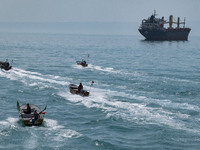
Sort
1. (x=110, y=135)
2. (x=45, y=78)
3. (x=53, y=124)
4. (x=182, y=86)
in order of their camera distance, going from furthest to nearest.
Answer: (x=45, y=78) < (x=182, y=86) < (x=53, y=124) < (x=110, y=135)

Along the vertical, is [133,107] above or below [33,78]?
below

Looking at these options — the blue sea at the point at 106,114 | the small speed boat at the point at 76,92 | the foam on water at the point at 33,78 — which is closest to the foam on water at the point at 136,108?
the blue sea at the point at 106,114

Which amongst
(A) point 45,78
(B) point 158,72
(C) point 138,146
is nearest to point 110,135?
(C) point 138,146

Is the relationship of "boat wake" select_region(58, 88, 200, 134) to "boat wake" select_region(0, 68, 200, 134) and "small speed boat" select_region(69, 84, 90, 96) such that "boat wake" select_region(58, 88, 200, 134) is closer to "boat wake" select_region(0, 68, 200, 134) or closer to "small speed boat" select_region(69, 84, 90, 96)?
"boat wake" select_region(0, 68, 200, 134)

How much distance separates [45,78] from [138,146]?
127 ft

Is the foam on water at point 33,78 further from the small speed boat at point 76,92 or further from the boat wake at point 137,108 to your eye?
the boat wake at point 137,108

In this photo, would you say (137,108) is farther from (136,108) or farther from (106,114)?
(106,114)

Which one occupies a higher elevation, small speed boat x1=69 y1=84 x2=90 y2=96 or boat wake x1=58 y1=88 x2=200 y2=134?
small speed boat x1=69 y1=84 x2=90 y2=96

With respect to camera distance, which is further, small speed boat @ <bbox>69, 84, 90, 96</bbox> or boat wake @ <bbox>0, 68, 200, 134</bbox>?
small speed boat @ <bbox>69, 84, 90, 96</bbox>

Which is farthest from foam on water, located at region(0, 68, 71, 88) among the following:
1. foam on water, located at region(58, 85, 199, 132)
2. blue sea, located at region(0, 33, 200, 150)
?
foam on water, located at region(58, 85, 199, 132)

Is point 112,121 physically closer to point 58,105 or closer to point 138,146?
point 138,146

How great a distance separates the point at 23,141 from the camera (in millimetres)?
29438

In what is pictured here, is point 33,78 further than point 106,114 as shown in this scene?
Yes

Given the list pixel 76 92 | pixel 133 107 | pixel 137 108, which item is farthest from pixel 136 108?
pixel 76 92
